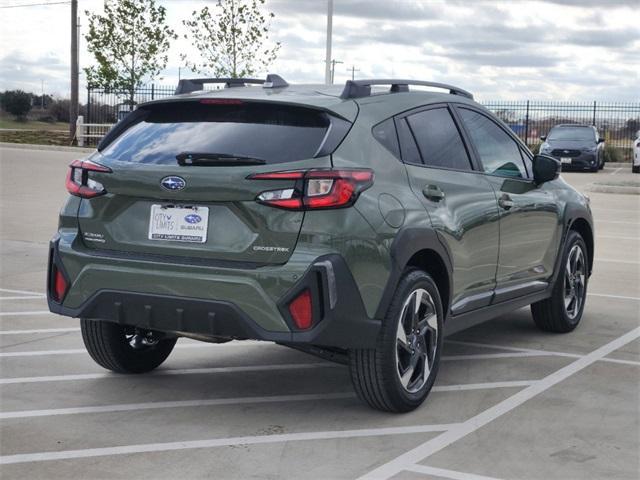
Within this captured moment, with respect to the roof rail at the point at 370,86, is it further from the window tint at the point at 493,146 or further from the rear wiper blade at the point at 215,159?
the rear wiper blade at the point at 215,159

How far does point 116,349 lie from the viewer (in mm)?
6301

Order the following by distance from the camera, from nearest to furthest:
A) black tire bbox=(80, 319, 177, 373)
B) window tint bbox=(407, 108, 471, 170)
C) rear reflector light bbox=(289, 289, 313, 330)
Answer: rear reflector light bbox=(289, 289, 313, 330) → window tint bbox=(407, 108, 471, 170) → black tire bbox=(80, 319, 177, 373)

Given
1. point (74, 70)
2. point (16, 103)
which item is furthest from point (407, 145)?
point (16, 103)

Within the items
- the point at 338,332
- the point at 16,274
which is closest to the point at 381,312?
the point at 338,332

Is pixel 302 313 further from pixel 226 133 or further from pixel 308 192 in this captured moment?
pixel 226 133

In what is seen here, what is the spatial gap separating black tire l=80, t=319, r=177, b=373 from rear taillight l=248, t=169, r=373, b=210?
1626mm

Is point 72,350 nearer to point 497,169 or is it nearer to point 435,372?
point 435,372

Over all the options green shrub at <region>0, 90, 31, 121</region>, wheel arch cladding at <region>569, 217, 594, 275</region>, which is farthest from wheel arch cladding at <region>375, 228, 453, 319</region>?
green shrub at <region>0, 90, 31, 121</region>

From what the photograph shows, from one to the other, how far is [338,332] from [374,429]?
61cm

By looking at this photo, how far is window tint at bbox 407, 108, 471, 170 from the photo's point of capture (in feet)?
19.9

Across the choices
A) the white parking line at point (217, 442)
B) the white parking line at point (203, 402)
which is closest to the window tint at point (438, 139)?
the white parking line at point (203, 402)

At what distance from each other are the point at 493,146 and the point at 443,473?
2.92 meters

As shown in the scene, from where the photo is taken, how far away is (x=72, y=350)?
7.12 m

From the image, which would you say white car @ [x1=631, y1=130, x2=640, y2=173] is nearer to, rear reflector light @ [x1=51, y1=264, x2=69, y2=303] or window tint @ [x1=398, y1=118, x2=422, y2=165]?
window tint @ [x1=398, y1=118, x2=422, y2=165]
